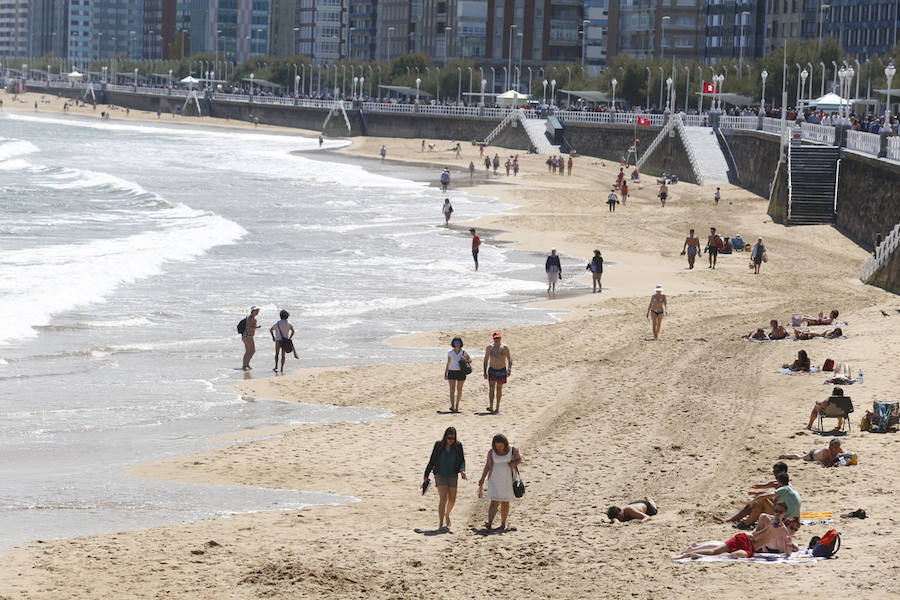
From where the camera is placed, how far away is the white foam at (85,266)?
29.6 meters

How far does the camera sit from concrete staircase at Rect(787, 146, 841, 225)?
157 feet

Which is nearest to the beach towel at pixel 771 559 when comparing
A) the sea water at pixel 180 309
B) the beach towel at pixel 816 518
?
the beach towel at pixel 816 518

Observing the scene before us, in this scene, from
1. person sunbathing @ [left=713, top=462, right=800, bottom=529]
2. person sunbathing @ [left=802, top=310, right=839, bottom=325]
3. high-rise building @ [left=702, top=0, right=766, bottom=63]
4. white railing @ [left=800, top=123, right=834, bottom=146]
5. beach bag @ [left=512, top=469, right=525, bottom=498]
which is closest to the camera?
person sunbathing @ [left=713, top=462, right=800, bottom=529]

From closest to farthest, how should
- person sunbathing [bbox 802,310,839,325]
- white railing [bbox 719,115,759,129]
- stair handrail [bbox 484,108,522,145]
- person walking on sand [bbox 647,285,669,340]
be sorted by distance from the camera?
person walking on sand [bbox 647,285,669,340] < person sunbathing [bbox 802,310,839,325] < white railing [bbox 719,115,759,129] < stair handrail [bbox 484,108,522,145]

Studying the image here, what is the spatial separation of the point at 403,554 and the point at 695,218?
41.3m

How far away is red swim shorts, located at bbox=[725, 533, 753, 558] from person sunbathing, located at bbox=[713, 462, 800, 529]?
2.13 ft

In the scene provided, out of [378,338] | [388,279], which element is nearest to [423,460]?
[378,338]

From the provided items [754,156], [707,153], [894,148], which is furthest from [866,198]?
[707,153]

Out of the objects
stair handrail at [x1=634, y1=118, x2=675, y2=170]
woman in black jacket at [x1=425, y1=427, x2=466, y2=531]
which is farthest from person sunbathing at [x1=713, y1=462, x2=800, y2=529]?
stair handrail at [x1=634, y1=118, x2=675, y2=170]

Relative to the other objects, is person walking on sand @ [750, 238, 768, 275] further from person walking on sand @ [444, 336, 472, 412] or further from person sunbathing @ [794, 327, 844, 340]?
person walking on sand @ [444, 336, 472, 412]

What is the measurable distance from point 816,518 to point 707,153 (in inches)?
2306

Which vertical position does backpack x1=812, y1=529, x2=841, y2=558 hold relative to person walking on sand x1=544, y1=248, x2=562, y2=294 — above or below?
below

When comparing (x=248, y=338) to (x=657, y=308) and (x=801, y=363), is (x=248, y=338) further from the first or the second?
(x=801, y=363)

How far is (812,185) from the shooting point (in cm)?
4825
